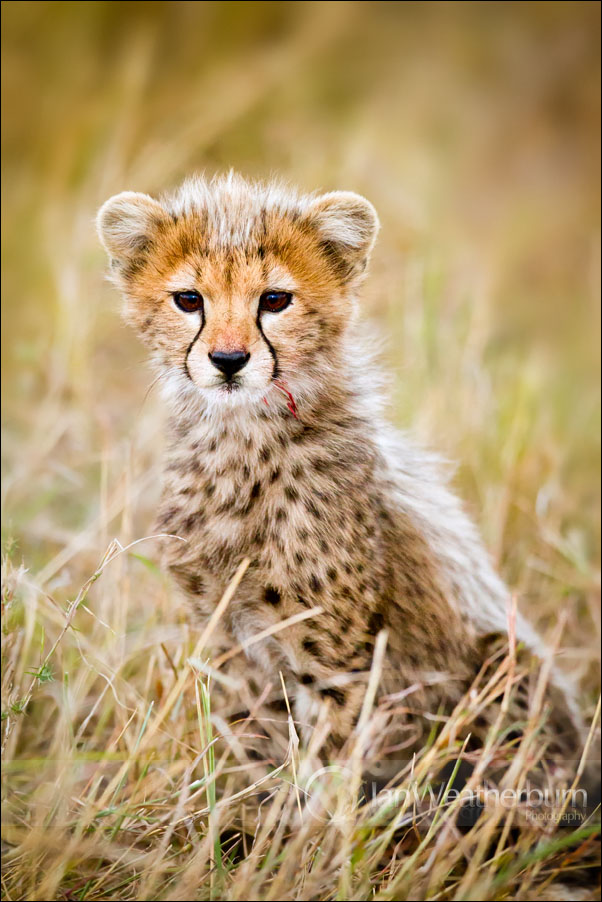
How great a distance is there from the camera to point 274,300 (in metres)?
2.12

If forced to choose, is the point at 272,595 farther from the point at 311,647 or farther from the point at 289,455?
the point at 289,455

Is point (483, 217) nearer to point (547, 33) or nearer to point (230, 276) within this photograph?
point (547, 33)

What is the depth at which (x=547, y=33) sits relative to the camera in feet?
22.2

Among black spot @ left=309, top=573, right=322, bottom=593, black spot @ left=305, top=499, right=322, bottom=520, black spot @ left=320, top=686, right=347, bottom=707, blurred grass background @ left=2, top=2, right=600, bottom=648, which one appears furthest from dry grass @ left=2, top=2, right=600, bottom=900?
black spot @ left=305, top=499, right=322, bottom=520

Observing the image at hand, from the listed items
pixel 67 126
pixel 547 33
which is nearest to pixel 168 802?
pixel 67 126

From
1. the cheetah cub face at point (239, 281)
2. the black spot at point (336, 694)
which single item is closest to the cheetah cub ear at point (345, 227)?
the cheetah cub face at point (239, 281)

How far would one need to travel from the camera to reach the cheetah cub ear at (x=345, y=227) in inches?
87.5

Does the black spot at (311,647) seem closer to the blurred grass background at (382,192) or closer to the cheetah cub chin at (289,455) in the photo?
the cheetah cub chin at (289,455)

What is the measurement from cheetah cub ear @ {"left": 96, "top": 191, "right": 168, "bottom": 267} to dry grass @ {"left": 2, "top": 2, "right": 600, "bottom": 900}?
14.4 inches

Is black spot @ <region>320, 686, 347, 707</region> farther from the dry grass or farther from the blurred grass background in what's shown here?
the blurred grass background

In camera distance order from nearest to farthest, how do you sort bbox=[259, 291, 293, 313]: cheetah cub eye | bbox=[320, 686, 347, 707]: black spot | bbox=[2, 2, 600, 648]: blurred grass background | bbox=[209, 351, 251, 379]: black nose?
bbox=[209, 351, 251, 379]: black nose
bbox=[259, 291, 293, 313]: cheetah cub eye
bbox=[320, 686, 347, 707]: black spot
bbox=[2, 2, 600, 648]: blurred grass background

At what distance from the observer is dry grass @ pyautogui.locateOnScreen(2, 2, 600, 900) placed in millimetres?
2020

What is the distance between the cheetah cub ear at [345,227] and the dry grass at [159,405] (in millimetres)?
600

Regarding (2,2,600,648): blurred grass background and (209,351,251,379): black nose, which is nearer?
(209,351,251,379): black nose
